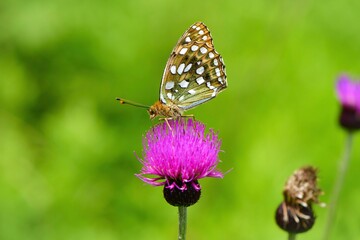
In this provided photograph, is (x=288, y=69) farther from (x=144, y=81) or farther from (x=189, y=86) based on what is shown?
(x=189, y=86)

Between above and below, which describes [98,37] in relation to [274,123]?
above

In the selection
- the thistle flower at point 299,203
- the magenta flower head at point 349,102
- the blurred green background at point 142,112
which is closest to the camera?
the thistle flower at point 299,203

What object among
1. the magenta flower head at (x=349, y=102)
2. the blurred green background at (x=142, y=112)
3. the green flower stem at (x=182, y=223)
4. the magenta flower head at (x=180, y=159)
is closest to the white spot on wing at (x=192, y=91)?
the magenta flower head at (x=180, y=159)

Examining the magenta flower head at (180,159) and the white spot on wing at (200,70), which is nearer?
the magenta flower head at (180,159)

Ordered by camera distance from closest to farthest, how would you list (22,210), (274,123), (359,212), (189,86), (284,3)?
1. (189,86)
2. (359,212)
3. (22,210)
4. (274,123)
5. (284,3)

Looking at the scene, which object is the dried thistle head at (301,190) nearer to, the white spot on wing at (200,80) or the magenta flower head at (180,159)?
the magenta flower head at (180,159)

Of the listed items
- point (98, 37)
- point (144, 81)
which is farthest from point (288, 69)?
point (98, 37)

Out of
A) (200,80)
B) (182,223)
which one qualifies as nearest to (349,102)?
(200,80)
